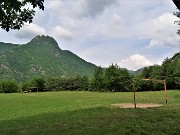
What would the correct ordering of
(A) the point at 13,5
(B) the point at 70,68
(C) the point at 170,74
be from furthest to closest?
(B) the point at 70,68, (C) the point at 170,74, (A) the point at 13,5

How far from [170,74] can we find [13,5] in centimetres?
4737

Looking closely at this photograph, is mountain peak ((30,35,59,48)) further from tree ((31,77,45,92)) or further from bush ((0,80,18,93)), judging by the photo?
tree ((31,77,45,92))

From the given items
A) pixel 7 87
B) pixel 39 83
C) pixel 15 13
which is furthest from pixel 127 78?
pixel 15 13

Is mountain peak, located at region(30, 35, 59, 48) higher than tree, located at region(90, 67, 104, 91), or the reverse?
mountain peak, located at region(30, 35, 59, 48)

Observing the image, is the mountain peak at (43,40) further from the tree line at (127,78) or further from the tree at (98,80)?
the tree at (98,80)

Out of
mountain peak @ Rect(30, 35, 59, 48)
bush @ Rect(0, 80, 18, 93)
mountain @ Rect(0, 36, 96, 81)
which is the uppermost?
mountain peak @ Rect(30, 35, 59, 48)

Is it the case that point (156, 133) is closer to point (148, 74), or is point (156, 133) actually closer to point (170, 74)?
point (170, 74)

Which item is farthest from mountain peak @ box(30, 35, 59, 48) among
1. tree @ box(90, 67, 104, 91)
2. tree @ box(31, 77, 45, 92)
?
tree @ box(90, 67, 104, 91)

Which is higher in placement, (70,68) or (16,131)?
(70,68)

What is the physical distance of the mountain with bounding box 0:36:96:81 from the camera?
11206 cm

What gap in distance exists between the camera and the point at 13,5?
34.6 feet

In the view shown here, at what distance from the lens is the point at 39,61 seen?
119688mm

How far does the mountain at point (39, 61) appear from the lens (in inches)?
4412

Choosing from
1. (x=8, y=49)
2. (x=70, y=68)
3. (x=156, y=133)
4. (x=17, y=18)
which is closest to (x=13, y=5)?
(x=17, y=18)
